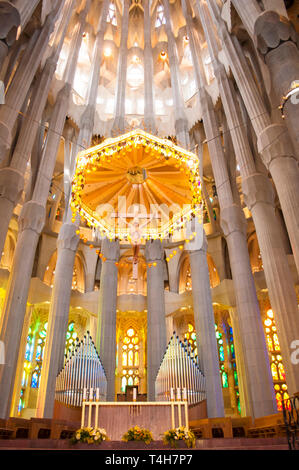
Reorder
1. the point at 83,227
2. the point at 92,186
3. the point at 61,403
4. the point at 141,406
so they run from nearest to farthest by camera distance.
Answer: the point at 141,406
the point at 92,186
the point at 61,403
the point at 83,227

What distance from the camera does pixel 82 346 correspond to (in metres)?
14.1

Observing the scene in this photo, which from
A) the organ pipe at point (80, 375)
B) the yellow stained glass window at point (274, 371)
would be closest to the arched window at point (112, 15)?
the organ pipe at point (80, 375)

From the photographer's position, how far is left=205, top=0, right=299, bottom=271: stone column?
8.99 m

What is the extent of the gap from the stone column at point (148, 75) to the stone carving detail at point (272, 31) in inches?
413

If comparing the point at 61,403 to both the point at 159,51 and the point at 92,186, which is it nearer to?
the point at 92,186

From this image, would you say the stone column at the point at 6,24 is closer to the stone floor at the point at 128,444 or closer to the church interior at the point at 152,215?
the church interior at the point at 152,215

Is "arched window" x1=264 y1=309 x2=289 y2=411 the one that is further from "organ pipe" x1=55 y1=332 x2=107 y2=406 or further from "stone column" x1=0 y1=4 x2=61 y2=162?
"stone column" x1=0 y1=4 x2=61 y2=162

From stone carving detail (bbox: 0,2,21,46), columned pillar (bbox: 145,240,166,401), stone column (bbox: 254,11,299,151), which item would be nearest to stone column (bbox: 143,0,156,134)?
columned pillar (bbox: 145,240,166,401)

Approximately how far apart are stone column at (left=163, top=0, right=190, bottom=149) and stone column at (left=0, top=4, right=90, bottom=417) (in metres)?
6.10

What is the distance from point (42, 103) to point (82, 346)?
1038 cm

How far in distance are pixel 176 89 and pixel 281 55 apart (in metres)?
12.9

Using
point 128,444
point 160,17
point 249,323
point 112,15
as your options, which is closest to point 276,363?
point 249,323

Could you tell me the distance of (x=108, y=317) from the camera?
54.2 ft
